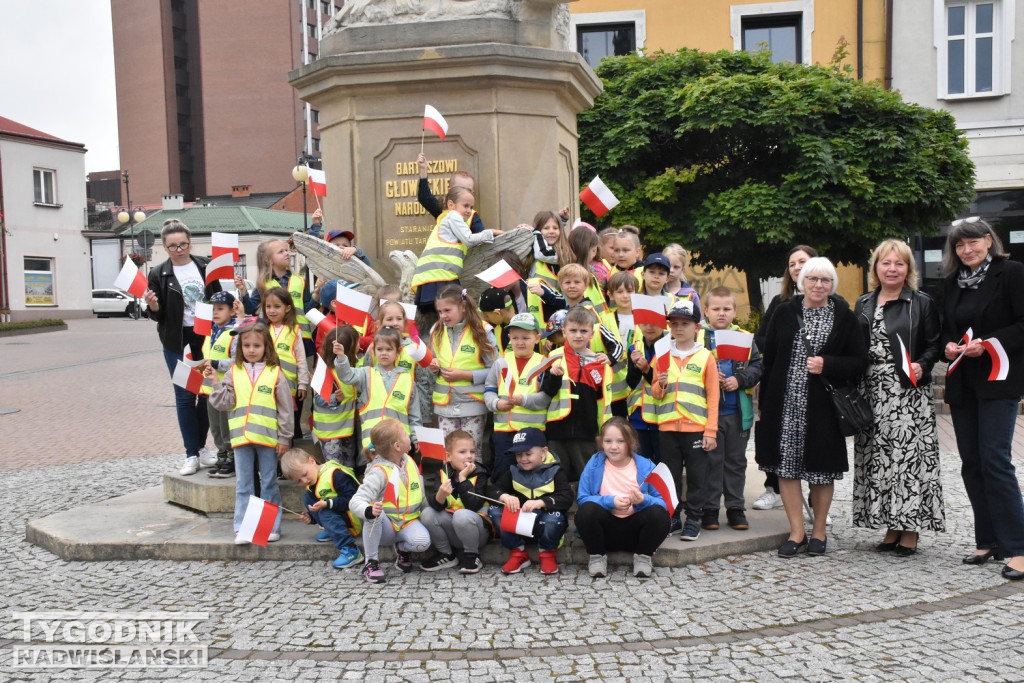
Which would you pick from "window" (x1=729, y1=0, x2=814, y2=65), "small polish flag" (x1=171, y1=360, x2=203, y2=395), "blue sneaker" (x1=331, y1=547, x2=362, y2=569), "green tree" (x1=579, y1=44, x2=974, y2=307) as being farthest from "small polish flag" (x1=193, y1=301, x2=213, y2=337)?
"window" (x1=729, y1=0, x2=814, y2=65)

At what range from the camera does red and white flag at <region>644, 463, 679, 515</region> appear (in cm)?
566

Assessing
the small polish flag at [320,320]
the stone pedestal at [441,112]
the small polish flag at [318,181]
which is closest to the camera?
the small polish flag at [320,320]

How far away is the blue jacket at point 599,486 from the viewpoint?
561cm

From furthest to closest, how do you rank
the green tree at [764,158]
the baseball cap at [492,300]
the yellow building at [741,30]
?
1. the yellow building at [741,30]
2. the green tree at [764,158]
3. the baseball cap at [492,300]

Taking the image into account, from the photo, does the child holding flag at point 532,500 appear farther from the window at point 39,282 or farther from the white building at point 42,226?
the window at point 39,282

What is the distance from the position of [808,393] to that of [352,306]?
2.87 meters

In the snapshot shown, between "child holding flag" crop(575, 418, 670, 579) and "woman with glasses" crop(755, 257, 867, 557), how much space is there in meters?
0.87

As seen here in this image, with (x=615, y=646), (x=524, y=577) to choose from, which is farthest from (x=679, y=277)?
(x=615, y=646)

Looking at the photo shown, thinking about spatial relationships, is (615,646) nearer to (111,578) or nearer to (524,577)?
(524,577)

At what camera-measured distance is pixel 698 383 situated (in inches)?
241

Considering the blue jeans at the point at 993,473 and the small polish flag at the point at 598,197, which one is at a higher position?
the small polish flag at the point at 598,197

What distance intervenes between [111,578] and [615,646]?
3.16 m

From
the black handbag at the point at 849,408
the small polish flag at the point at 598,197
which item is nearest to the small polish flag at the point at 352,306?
the small polish flag at the point at 598,197

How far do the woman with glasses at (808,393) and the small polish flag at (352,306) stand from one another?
8.42 feet
